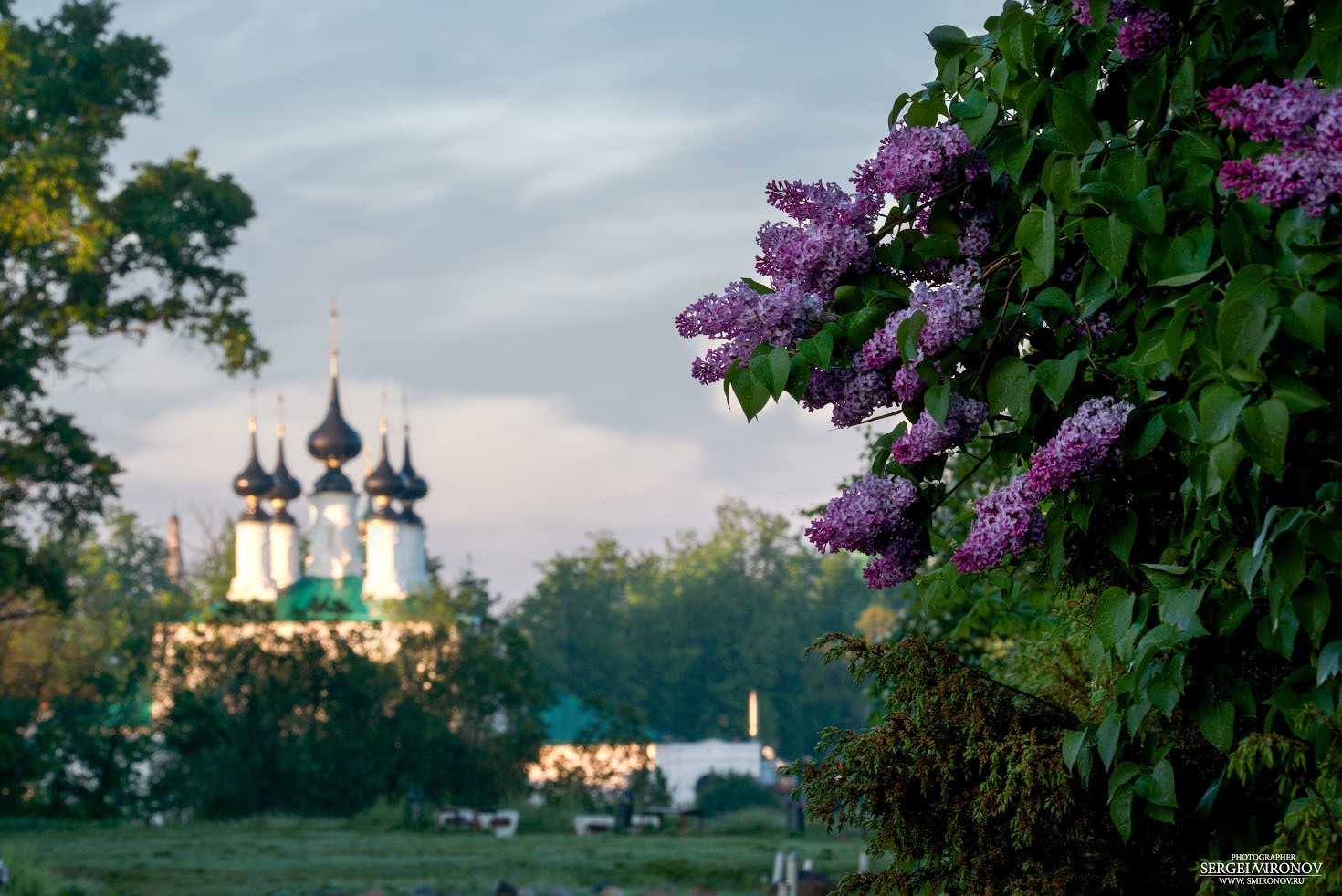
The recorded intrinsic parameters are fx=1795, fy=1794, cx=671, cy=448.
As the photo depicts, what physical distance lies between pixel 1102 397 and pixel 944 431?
14.2 inches

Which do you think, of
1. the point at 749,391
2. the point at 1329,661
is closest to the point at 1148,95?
the point at 749,391

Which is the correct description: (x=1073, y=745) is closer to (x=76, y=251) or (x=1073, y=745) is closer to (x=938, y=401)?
(x=938, y=401)

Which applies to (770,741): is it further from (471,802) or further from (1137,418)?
(1137,418)

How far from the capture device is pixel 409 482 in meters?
73.3

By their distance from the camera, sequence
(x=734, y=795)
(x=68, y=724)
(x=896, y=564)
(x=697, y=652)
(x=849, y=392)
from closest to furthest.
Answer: (x=849, y=392)
(x=896, y=564)
(x=68, y=724)
(x=734, y=795)
(x=697, y=652)

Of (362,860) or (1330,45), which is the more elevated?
(1330,45)

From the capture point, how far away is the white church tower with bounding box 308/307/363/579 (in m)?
71.9

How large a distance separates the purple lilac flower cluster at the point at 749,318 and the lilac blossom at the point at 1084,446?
0.69m

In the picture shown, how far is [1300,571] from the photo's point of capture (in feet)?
11.1

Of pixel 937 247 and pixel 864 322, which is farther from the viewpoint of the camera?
pixel 937 247

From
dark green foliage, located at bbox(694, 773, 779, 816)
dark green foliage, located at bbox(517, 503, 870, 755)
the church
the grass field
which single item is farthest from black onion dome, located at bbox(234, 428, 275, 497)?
the grass field

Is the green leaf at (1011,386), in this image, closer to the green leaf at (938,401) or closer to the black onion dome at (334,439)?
the green leaf at (938,401)

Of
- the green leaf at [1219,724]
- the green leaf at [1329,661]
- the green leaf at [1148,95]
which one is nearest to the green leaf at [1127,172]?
the green leaf at [1148,95]

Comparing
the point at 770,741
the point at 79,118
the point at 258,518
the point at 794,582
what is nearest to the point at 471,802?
the point at 79,118
